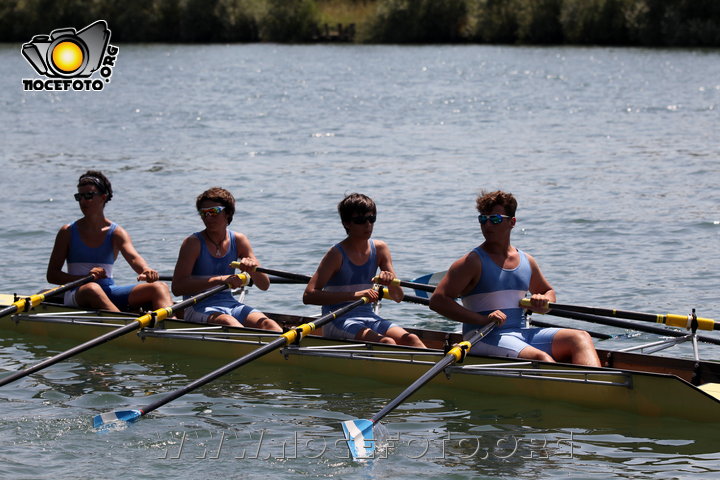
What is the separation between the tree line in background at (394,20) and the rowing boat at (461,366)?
49252 millimetres

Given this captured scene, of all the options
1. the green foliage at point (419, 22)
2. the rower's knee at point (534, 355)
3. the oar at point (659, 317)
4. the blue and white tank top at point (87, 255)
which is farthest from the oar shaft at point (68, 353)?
the green foliage at point (419, 22)

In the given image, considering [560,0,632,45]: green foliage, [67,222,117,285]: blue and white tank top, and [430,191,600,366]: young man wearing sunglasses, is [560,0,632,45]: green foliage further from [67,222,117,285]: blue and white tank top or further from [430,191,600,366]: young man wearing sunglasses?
[430,191,600,366]: young man wearing sunglasses

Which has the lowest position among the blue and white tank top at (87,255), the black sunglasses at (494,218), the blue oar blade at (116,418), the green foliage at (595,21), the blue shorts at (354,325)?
the blue oar blade at (116,418)

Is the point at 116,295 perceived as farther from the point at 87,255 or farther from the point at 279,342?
the point at 279,342

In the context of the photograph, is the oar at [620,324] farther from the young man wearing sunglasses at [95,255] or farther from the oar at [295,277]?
the young man wearing sunglasses at [95,255]

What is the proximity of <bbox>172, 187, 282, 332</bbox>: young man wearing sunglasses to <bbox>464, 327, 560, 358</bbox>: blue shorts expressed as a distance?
211 cm

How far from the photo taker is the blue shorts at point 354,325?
975 cm

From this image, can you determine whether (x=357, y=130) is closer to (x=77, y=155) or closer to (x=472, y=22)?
(x=77, y=155)

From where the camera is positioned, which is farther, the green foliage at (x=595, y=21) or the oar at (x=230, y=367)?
the green foliage at (x=595, y=21)

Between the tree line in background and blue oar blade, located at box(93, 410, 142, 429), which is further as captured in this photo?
the tree line in background

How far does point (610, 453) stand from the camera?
8258mm

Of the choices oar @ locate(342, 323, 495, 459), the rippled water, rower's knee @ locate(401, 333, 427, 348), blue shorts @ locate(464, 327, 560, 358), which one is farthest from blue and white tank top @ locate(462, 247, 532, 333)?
the rippled water

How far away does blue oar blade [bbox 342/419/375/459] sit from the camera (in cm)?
802

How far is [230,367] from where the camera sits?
351 inches
